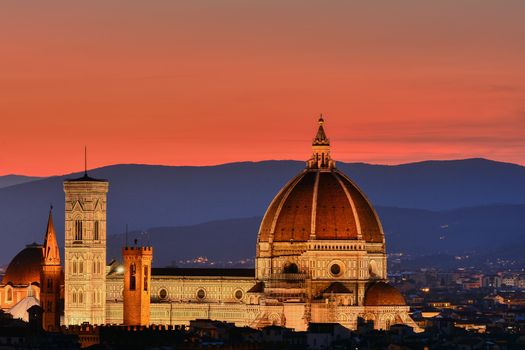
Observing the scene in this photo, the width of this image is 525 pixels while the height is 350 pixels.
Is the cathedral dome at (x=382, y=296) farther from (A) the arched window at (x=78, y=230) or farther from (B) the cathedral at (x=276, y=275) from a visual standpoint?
(A) the arched window at (x=78, y=230)

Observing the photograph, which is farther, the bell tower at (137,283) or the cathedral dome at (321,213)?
the cathedral dome at (321,213)

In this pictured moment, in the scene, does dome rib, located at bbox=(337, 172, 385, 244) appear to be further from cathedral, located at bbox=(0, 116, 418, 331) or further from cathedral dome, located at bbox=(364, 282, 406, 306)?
cathedral dome, located at bbox=(364, 282, 406, 306)

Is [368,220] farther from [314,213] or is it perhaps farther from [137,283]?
[137,283]

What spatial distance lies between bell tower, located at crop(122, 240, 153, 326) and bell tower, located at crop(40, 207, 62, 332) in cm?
419

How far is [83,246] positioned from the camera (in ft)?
498

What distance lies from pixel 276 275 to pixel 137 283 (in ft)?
33.8

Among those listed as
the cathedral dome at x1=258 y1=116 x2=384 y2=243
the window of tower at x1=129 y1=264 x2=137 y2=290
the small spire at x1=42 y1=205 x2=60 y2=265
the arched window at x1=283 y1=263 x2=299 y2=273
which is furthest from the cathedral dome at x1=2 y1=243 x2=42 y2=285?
the arched window at x1=283 y1=263 x2=299 y2=273

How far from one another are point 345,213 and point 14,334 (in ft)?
107

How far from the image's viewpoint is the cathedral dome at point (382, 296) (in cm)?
15138

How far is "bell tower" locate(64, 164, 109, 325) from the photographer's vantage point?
152m

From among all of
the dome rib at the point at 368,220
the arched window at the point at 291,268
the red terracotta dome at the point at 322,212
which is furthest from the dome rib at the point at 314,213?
the dome rib at the point at 368,220

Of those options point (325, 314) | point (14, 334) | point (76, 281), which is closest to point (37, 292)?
point (76, 281)

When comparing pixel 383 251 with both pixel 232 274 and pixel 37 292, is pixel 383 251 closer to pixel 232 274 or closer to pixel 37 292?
pixel 232 274

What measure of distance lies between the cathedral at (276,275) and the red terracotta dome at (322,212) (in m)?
0.06
